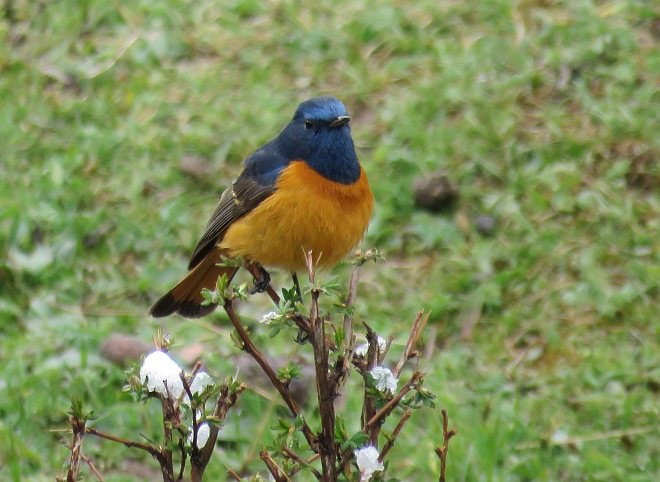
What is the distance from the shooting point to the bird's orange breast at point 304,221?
4238 mm

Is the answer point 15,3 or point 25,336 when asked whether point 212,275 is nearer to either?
point 25,336

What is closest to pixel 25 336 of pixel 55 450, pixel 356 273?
pixel 55 450

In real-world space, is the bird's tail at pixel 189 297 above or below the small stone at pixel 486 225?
above

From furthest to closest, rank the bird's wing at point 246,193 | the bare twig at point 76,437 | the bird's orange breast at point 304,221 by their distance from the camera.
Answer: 1. the bird's wing at point 246,193
2. the bird's orange breast at point 304,221
3. the bare twig at point 76,437

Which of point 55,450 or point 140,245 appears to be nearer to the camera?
point 55,450

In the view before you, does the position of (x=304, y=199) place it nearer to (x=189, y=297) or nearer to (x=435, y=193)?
(x=189, y=297)

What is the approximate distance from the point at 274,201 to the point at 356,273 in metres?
1.89

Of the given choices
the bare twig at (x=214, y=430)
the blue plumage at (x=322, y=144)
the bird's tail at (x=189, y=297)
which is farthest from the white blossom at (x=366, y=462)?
the bird's tail at (x=189, y=297)

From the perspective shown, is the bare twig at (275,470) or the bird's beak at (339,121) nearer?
the bare twig at (275,470)

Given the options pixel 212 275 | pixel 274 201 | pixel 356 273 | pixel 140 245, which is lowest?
pixel 140 245

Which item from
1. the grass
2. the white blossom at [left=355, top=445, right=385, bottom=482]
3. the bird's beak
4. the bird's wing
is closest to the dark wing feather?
the bird's wing

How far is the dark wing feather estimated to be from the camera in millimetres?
4457

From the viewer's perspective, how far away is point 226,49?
7.29 metres

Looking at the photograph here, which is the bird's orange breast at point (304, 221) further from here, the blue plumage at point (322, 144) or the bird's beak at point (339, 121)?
the bird's beak at point (339, 121)
